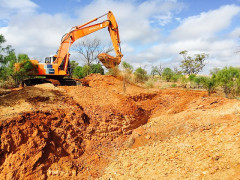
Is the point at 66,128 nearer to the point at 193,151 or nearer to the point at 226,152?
the point at 193,151

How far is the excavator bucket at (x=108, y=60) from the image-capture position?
42.5 ft

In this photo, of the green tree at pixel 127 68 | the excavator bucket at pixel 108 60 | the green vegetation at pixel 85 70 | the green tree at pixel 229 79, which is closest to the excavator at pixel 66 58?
the excavator bucket at pixel 108 60

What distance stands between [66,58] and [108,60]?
2737 mm

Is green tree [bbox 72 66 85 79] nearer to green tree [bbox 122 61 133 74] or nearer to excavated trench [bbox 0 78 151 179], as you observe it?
green tree [bbox 122 61 133 74]

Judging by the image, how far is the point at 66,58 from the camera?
11875 mm

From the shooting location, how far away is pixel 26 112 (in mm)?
6305

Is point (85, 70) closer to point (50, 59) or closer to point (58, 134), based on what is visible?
point (50, 59)

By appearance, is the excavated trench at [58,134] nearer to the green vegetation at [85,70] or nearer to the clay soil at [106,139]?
the clay soil at [106,139]

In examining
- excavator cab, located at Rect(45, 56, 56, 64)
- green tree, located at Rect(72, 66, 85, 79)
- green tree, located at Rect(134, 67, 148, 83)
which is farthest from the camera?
green tree, located at Rect(72, 66, 85, 79)

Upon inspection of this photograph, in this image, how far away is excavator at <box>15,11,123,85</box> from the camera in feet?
37.6

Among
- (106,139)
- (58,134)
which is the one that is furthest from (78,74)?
(58,134)

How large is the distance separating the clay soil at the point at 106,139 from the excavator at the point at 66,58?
2.44 m

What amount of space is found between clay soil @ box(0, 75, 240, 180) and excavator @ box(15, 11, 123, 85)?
2443mm

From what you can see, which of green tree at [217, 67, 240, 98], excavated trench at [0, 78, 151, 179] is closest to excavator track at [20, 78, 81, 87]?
excavated trench at [0, 78, 151, 179]
